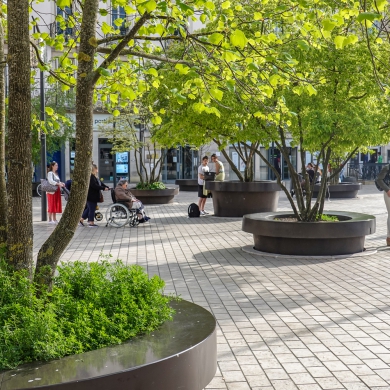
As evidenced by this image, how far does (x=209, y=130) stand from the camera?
1723 centimetres

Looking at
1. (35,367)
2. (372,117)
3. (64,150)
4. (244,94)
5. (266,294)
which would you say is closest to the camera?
(35,367)

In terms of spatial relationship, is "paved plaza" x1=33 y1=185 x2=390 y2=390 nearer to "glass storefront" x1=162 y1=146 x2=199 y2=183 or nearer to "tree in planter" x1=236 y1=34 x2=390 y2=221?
"tree in planter" x1=236 y1=34 x2=390 y2=221

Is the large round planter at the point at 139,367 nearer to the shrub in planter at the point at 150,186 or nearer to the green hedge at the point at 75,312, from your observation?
the green hedge at the point at 75,312

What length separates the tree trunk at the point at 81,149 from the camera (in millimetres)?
5152

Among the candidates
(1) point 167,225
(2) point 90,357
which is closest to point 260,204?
(1) point 167,225

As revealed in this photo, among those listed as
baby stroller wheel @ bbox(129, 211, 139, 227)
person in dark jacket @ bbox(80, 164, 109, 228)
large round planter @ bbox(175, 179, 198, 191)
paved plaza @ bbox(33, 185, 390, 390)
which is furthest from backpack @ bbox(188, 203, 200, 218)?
large round planter @ bbox(175, 179, 198, 191)

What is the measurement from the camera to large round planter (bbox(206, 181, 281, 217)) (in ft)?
66.6

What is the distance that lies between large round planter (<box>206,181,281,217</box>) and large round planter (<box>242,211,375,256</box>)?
787 cm

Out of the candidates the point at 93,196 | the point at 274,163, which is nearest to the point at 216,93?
the point at 93,196

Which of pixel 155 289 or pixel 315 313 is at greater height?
pixel 155 289

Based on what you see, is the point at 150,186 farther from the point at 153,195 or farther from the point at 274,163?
the point at 274,163

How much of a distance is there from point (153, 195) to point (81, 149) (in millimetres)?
21602

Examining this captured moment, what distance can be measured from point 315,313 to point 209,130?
397 inches

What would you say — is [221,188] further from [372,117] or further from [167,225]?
[372,117]
